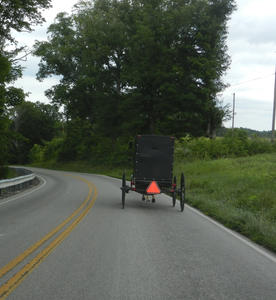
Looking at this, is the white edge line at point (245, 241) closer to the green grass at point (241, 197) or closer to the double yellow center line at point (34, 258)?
the green grass at point (241, 197)

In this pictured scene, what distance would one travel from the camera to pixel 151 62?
1615 inches

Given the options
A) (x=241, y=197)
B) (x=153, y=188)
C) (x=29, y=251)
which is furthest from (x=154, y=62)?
(x=29, y=251)

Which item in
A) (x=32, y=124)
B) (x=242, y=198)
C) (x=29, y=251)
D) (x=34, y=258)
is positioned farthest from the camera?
(x=32, y=124)

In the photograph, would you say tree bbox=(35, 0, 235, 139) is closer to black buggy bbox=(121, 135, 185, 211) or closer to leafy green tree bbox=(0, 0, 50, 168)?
leafy green tree bbox=(0, 0, 50, 168)

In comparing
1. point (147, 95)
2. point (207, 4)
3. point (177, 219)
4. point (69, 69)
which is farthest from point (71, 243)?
point (69, 69)

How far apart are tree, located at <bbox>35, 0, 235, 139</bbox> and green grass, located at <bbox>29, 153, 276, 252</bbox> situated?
12.0m

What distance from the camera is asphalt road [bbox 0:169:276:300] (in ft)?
16.1

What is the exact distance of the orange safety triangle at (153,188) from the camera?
14.1 meters

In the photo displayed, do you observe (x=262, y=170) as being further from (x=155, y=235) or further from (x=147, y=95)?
(x=147, y=95)

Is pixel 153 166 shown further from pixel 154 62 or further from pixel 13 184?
pixel 154 62

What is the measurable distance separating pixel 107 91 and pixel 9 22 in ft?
82.9

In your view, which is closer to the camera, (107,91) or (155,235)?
(155,235)

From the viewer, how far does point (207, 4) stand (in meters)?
40.1

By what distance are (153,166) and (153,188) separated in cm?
87
